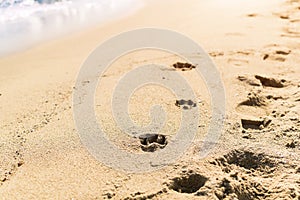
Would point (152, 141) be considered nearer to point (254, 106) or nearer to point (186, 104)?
point (186, 104)

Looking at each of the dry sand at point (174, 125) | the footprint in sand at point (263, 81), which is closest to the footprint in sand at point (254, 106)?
the dry sand at point (174, 125)

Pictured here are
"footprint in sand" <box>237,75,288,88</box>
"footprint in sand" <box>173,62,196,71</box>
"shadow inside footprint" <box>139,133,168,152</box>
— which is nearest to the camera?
"shadow inside footprint" <box>139,133,168,152</box>

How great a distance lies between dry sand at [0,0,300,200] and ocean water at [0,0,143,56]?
62 cm

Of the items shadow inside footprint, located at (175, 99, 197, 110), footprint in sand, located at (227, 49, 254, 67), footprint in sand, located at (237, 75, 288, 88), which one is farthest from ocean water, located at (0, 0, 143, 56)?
footprint in sand, located at (237, 75, 288, 88)

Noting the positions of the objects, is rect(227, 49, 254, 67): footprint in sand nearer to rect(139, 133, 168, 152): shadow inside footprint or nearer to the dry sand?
the dry sand

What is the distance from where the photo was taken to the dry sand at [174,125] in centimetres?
191

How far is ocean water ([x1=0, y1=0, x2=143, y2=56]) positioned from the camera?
516cm

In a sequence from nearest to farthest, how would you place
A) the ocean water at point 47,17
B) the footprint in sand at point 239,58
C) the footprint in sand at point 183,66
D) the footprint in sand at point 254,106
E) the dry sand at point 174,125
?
the dry sand at point 174,125 → the footprint in sand at point 254,106 → the footprint in sand at point 183,66 → the footprint in sand at point 239,58 → the ocean water at point 47,17

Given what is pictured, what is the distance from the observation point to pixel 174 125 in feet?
7.80

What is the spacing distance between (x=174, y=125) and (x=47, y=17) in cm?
470

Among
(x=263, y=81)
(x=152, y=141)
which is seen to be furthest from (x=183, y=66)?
(x=152, y=141)

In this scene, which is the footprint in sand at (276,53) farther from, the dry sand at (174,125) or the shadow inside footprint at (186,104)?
the shadow inside footprint at (186,104)

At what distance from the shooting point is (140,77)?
3.19 metres

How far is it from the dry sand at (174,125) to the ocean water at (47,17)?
0.62 m
